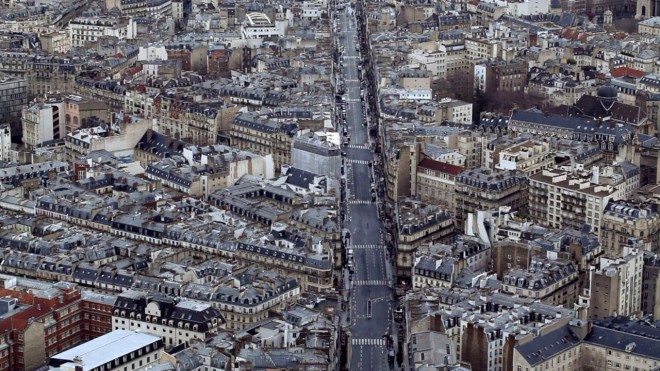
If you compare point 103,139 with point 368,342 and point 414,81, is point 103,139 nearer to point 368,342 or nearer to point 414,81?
point 414,81

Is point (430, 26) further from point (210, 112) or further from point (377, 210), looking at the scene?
point (377, 210)

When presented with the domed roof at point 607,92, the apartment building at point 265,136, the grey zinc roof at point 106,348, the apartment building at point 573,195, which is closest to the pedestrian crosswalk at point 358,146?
the apartment building at point 265,136

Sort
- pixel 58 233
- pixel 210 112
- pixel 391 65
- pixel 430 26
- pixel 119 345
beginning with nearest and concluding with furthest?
pixel 119 345
pixel 58 233
pixel 210 112
pixel 391 65
pixel 430 26

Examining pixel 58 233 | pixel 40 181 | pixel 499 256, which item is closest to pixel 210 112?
pixel 40 181

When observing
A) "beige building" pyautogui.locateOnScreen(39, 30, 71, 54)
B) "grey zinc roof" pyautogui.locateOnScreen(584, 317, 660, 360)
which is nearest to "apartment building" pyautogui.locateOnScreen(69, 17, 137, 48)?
"beige building" pyautogui.locateOnScreen(39, 30, 71, 54)

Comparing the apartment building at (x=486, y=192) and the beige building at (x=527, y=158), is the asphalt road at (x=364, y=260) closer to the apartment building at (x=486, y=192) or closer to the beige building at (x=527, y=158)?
the apartment building at (x=486, y=192)

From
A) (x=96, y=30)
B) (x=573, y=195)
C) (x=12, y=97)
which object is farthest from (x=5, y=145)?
(x=573, y=195)

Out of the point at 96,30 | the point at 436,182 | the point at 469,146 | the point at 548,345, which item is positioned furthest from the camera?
the point at 96,30
